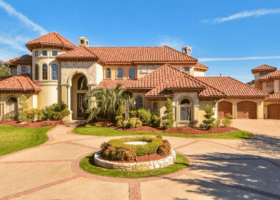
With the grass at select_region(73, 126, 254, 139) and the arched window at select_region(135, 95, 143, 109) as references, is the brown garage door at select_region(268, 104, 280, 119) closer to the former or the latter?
the grass at select_region(73, 126, 254, 139)

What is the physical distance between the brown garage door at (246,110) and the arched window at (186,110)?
13.4 metres

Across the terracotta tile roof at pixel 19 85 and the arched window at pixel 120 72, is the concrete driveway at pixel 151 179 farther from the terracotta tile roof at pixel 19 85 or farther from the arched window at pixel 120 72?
the arched window at pixel 120 72

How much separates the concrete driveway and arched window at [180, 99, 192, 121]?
7.37 metres

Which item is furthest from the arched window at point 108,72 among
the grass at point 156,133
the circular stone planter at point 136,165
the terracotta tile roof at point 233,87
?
the circular stone planter at point 136,165

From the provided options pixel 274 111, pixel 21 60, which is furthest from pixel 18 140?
pixel 274 111

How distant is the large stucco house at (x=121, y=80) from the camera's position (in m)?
19.0

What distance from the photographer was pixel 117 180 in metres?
7.55

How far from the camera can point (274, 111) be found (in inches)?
1109

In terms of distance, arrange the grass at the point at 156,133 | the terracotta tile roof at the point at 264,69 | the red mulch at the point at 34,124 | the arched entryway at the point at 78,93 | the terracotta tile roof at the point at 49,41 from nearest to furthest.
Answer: the grass at the point at 156,133 < the red mulch at the point at 34,124 < the terracotta tile roof at the point at 49,41 < the arched entryway at the point at 78,93 < the terracotta tile roof at the point at 264,69

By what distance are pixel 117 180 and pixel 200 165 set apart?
4.46 meters

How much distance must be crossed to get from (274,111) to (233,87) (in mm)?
7663

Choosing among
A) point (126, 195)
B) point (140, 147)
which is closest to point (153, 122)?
point (140, 147)

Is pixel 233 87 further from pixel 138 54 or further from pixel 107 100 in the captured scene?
pixel 107 100

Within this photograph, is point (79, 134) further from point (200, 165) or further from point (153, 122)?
point (200, 165)
